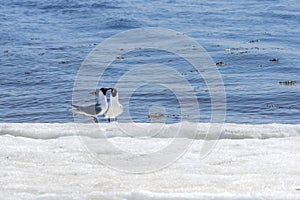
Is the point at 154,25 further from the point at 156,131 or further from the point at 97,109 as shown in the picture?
the point at 156,131

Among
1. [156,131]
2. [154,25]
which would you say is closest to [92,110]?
[156,131]

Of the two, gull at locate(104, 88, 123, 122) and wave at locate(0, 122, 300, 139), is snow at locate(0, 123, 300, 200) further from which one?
gull at locate(104, 88, 123, 122)

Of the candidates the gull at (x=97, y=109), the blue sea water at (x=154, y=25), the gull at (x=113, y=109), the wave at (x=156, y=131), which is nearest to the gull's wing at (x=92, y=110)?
the gull at (x=97, y=109)

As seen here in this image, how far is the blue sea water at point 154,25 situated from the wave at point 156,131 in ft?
8.47

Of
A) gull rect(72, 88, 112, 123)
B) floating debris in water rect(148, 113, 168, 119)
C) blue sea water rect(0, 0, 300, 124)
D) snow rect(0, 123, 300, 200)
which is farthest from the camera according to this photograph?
blue sea water rect(0, 0, 300, 124)

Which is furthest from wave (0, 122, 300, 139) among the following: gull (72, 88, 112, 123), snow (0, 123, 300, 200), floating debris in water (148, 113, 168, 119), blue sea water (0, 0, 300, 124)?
floating debris in water (148, 113, 168, 119)

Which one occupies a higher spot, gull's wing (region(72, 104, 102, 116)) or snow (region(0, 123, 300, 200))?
gull's wing (region(72, 104, 102, 116))

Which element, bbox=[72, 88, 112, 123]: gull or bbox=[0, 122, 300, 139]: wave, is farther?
bbox=[72, 88, 112, 123]: gull

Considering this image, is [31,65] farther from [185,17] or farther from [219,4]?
[219,4]

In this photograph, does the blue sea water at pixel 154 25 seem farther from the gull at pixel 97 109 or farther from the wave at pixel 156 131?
the wave at pixel 156 131

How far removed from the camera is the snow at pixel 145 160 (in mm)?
5082

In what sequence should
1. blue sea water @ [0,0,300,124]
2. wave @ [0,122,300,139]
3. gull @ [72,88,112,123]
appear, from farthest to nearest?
blue sea water @ [0,0,300,124] → gull @ [72,88,112,123] → wave @ [0,122,300,139]

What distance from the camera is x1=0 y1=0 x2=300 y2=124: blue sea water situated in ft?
38.3

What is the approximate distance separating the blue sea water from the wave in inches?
102
